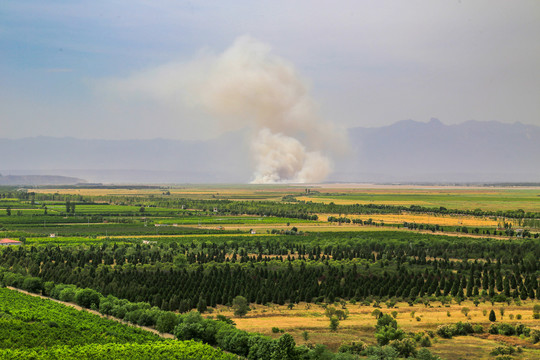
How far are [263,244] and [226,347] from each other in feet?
142

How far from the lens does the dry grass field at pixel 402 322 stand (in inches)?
1363

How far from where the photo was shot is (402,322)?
40.0 metres

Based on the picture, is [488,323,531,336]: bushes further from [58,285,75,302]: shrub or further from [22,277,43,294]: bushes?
[22,277,43,294]: bushes

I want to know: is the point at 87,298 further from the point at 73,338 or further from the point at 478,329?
the point at 478,329

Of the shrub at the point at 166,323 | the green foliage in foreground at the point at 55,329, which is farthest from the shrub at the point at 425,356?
the shrub at the point at 166,323

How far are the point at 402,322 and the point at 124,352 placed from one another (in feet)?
63.6

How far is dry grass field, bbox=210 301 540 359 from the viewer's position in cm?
3462

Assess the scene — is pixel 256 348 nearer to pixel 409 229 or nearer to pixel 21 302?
pixel 21 302

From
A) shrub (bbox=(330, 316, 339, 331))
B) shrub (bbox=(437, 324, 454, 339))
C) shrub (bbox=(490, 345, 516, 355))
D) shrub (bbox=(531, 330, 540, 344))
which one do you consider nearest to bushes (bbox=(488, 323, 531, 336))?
shrub (bbox=(531, 330, 540, 344))

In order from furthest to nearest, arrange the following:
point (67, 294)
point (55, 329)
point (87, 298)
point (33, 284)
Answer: point (33, 284) < point (67, 294) < point (87, 298) < point (55, 329)

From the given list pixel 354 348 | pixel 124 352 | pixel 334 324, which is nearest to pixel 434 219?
pixel 334 324

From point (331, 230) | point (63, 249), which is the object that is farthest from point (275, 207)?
point (63, 249)

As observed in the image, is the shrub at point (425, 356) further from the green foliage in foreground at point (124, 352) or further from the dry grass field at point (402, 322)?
the green foliage in foreground at point (124, 352)

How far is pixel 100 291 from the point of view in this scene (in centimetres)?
4834
